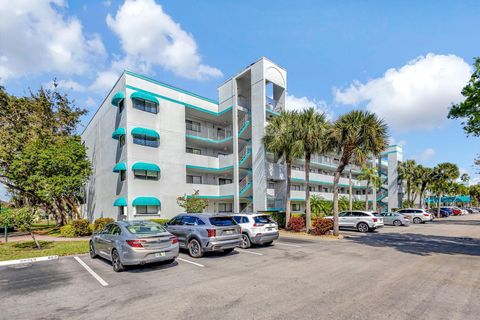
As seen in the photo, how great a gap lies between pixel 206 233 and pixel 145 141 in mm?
14906

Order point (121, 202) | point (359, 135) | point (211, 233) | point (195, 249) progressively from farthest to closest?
1. point (121, 202)
2. point (359, 135)
3. point (195, 249)
4. point (211, 233)

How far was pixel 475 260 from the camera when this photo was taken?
409 inches

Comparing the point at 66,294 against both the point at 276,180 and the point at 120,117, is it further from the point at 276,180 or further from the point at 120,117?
the point at 276,180

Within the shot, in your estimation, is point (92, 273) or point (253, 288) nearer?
point (253, 288)

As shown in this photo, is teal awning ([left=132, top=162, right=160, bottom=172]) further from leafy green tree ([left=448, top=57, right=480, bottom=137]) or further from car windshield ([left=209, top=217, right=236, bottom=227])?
leafy green tree ([left=448, top=57, right=480, bottom=137])

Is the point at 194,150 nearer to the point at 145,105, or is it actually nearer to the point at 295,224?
the point at 145,105

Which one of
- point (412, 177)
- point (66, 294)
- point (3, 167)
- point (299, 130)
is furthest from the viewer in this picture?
point (412, 177)

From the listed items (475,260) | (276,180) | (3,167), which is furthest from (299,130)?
(3,167)

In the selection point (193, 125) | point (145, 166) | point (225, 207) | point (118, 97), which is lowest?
point (225, 207)

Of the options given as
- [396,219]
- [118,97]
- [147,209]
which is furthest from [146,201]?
[396,219]

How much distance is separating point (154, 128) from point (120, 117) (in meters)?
3.01

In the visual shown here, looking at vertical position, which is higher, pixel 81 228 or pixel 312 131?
pixel 312 131

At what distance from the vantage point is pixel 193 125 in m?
28.1

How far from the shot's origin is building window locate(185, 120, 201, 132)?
2773cm
